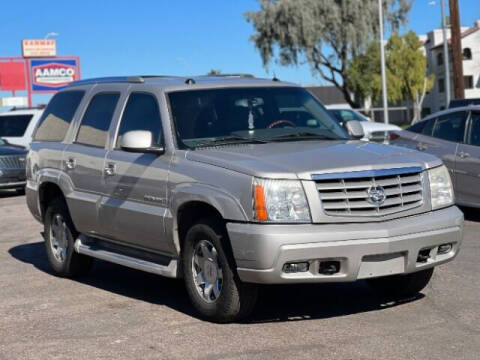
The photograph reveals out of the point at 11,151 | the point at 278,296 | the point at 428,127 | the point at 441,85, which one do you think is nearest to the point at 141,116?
the point at 278,296

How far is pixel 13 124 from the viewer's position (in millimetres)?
24125

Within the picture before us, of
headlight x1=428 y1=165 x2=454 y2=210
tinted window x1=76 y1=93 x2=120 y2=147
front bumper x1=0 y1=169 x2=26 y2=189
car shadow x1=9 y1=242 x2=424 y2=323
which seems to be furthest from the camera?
front bumper x1=0 y1=169 x2=26 y2=189

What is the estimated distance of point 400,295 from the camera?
7.18 metres

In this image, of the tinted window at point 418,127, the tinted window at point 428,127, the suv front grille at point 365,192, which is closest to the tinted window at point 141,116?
the suv front grille at point 365,192

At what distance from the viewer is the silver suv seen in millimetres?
5984

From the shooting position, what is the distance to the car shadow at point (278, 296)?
6.75 m

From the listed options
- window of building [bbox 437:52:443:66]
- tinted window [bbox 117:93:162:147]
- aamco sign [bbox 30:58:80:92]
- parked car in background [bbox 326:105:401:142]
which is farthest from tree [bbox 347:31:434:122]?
tinted window [bbox 117:93:162:147]

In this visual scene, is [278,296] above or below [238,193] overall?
below

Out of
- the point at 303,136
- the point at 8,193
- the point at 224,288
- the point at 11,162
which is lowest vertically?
the point at 8,193

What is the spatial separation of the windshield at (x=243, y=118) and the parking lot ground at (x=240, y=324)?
4.43 ft

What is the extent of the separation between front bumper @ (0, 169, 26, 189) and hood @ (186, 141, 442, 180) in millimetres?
13788

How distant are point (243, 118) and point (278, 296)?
1.52m

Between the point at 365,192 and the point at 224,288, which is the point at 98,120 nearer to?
the point at 224,288

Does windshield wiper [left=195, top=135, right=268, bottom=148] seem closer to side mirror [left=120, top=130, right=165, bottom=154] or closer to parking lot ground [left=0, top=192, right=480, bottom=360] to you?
side mirror [left=120, top=130, right=165, bottom=154]
